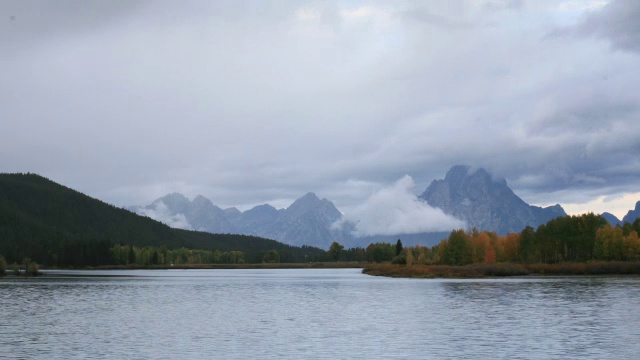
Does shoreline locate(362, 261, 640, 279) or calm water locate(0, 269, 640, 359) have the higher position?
shoreline locate(362, 261, 640, 279)

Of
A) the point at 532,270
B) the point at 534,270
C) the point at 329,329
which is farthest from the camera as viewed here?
the point at 532,270

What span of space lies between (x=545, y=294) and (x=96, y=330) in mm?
66487

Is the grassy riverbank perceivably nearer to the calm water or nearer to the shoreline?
the shoreline

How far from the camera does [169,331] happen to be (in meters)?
56.0

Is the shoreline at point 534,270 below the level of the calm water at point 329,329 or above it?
above

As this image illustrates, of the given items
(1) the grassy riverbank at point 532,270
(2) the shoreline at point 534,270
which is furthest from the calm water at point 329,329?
(1) the grassy riverbank at point 532,270

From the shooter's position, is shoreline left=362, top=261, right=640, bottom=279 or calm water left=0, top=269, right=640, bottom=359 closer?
calm water left=0, top=269, right=640, bottom=359

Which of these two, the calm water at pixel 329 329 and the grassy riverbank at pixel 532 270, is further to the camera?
the grassy riverbank at pixel 532 270

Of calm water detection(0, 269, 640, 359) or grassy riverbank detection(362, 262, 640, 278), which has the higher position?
grassy riverbank detection(362, 262, 640, 278)

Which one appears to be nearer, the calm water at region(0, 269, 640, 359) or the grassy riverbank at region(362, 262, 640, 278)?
the calm water at region(0, 269, 640, 359)

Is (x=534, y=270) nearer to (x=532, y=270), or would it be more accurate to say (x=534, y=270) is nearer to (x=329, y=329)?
(x=532, y=270)

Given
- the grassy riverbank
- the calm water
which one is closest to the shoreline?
the grassy riverbank

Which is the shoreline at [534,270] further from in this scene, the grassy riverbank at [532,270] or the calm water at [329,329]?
the calm water at [329,329]

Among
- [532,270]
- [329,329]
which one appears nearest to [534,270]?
[532,270]
